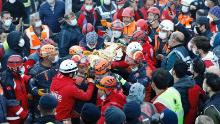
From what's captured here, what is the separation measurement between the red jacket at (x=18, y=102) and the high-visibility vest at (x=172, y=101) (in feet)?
7.46

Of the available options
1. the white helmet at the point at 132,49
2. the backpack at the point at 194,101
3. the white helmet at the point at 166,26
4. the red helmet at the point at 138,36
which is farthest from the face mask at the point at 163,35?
the backpack at the point at 194,101

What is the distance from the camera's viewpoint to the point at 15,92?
8031 mm

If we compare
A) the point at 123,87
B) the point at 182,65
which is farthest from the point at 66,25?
the point at 182,65

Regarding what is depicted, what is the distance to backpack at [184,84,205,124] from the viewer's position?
735 cm

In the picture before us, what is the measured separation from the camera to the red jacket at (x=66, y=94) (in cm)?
777

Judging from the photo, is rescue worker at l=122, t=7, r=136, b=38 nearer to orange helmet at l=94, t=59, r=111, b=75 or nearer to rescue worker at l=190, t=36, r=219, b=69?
rescue worker at l=190, t=36, r=219, b=69

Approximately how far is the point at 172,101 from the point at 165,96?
0.42 ft

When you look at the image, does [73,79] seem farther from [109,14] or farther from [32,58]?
[109,14]

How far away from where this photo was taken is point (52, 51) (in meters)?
8.76

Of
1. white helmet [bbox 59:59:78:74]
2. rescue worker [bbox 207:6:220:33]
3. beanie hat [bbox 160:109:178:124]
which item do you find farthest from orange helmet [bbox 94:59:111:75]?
rescue worker [bbox 207:6:220:33]

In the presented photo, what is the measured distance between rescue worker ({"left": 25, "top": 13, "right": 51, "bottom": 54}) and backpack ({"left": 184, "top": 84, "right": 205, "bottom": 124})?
4.44 m

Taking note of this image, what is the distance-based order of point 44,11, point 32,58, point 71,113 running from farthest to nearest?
1. point 44,11
2. point 32,58
3. point 71,113

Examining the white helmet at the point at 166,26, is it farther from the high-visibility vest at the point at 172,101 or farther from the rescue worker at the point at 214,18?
the high-visibility vest at the point at 172,101

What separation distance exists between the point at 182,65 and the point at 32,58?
333cm
